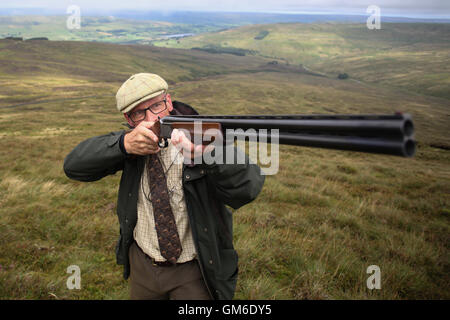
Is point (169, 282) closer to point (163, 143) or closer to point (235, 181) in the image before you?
point (235, 181)

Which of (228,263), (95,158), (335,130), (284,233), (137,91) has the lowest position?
(284,233)

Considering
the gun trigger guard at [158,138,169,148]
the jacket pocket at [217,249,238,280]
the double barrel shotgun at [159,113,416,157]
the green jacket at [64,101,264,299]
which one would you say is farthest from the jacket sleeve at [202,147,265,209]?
the jacket pocket at [217,249,238,280]

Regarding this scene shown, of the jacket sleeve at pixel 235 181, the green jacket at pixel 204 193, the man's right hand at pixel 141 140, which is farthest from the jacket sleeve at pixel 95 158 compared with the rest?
the jacket sleeve at pixel 235 181

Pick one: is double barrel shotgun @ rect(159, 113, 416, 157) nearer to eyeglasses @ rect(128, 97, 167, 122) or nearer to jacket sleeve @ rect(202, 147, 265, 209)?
jacket sleeve @ rect(202, 147, 265, 209)

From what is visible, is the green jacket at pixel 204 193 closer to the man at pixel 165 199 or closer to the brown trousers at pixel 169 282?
the man at pixel 165 199

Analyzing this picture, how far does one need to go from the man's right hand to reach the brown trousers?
4.90 feet

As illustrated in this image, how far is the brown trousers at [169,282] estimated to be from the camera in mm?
3174

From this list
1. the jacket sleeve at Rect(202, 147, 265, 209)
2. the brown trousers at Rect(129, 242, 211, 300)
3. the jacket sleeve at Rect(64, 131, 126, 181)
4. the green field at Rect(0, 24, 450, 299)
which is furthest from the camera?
the green field at Rect(0, 24, 450, 299)

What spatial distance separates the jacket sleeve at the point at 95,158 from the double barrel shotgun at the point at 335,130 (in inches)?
48.5

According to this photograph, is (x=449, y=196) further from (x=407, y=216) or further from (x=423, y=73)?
(x=423, y=73)

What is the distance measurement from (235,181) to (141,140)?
1.15 meters

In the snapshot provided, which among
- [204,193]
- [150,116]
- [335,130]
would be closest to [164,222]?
[204,193]

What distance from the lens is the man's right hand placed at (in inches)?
112

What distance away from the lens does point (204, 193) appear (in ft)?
10.1
